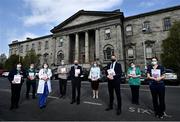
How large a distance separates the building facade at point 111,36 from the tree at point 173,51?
8302 millimetres

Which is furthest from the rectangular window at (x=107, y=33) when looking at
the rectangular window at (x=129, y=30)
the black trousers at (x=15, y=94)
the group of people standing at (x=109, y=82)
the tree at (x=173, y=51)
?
the black trousers at (x=15, y=94)

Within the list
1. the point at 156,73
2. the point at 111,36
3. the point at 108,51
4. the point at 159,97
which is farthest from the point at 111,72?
the point at 111,36

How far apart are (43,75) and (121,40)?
98.0ft

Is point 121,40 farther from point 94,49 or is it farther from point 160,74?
point 160,74

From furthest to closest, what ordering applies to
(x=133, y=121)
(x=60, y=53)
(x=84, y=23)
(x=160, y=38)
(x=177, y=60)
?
(x=60, y=53) → (x=84, y=23) → (x=160, y=38) → (x=177, y=60) → (x=133, y=121)

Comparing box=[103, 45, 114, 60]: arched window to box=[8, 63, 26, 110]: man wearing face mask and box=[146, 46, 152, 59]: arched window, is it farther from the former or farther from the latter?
box=[8, 63, 26, 110]: man wearing face mask

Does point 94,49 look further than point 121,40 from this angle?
Yes

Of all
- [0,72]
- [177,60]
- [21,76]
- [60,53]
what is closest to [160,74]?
[21,76]

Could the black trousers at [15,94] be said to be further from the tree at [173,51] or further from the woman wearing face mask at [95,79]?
the tree at [173,51]

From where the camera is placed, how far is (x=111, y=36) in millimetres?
37469

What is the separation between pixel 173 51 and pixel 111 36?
15024mm

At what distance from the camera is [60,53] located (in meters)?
44.5

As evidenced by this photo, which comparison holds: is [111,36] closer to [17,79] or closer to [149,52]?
[149,52]

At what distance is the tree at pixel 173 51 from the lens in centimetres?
2461
